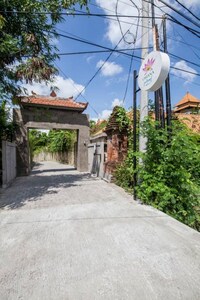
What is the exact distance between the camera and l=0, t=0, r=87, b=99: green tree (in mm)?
6410

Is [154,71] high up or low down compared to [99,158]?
up

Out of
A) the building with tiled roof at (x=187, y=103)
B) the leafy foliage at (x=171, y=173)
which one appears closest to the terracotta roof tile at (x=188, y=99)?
the building with tiled roof at (x=187, y=103)

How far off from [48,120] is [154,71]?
31.1 feet

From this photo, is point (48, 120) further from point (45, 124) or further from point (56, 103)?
point (56, 103)

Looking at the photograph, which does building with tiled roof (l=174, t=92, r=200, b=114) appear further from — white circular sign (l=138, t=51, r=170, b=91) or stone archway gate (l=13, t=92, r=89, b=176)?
white circular sign (l=138, t=51, r=170, b=91)

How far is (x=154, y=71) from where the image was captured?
4746 millimetres

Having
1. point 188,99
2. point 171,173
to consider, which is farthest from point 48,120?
point 188,99

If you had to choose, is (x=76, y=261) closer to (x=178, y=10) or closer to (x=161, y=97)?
(x=161, y=97)

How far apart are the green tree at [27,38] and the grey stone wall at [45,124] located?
5.07m

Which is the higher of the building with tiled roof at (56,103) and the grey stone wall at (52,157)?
the building with tiled roof at (56,103)

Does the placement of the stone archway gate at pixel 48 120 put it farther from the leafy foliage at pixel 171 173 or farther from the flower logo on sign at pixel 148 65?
the leafy foliage at pixel 171 173

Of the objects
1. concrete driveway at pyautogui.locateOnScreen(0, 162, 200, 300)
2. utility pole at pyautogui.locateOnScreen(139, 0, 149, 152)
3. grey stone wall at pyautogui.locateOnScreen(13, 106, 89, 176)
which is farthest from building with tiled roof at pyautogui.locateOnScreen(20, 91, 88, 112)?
concrete driveway at pyautogui.locateOnScreen(0, 162, 200, 300)

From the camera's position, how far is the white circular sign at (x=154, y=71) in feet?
14.8

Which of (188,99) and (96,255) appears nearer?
(96,255)
